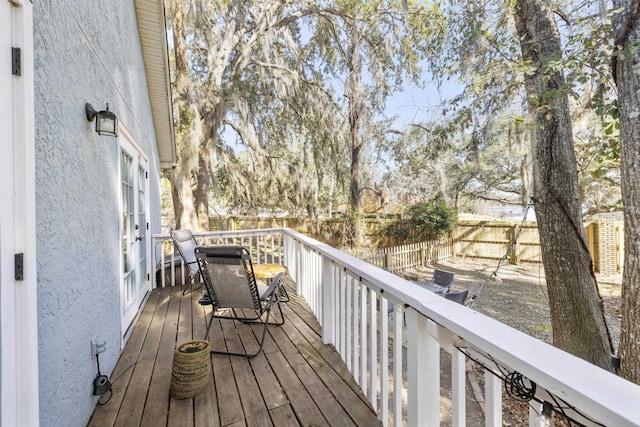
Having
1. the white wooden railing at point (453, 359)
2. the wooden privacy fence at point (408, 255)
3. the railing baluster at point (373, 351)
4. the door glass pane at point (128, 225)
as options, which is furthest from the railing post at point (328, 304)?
the wooden privacy fence at point (408, 255)

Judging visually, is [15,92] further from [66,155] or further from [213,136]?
[213,136]

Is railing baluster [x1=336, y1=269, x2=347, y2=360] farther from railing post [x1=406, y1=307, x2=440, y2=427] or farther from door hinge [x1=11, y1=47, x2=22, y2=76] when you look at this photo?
door hinge [x1=11, y1=47, x2=22, y2=76]

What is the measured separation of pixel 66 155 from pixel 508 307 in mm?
8032

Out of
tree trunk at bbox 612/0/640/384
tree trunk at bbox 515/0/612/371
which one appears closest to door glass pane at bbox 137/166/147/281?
tree trunk at bbox 515/0/612/371

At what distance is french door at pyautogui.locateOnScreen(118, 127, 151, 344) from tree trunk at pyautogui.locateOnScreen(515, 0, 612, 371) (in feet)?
14.8

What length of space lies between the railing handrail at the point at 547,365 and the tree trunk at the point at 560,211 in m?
2.96

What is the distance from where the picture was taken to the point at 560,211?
3.28 metres

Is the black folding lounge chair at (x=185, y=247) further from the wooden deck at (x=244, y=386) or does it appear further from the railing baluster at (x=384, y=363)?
the railing baluster at (x=384, y=363)

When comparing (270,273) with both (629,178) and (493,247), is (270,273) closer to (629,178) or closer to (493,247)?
(629,178)

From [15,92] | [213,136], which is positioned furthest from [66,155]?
[213,136]

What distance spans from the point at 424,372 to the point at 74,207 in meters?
2.12

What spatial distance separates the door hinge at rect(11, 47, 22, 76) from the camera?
123 centimetres

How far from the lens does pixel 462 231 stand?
40.2ft

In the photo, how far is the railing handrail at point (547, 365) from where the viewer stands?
0.61 metres
